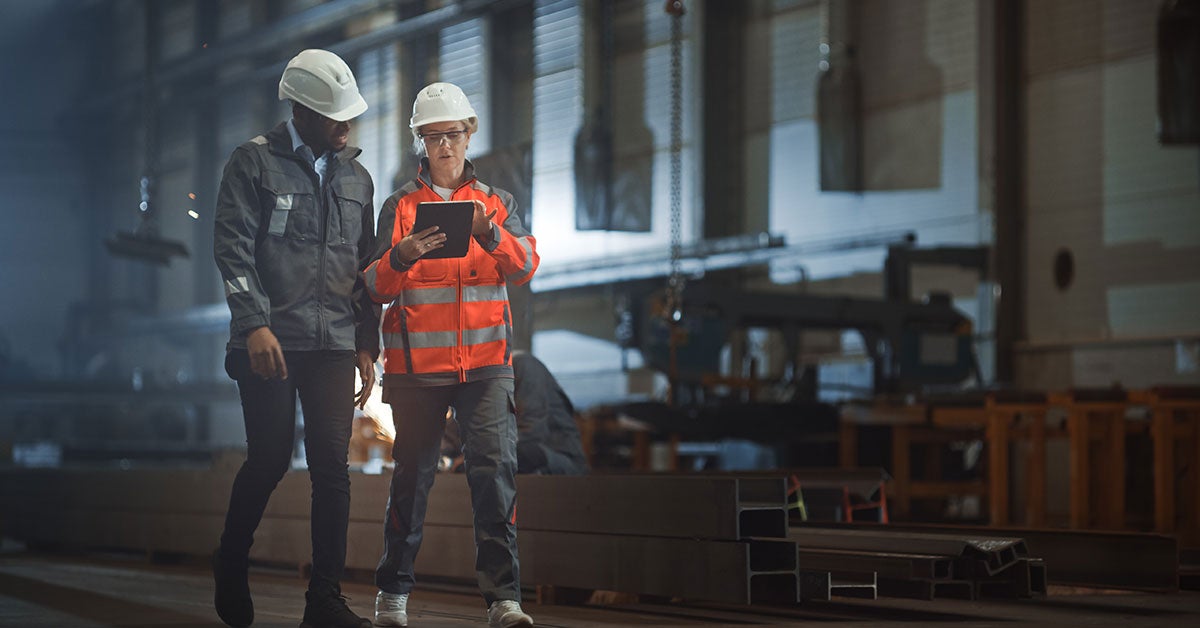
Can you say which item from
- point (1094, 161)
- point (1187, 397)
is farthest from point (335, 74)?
point (1094, 161)

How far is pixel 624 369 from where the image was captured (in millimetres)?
14688

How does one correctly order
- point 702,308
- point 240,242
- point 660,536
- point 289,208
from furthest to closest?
1. point 702,308
2. point 660,536
3. point 289,208
4. point 240,242

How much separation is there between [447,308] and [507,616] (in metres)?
0.85

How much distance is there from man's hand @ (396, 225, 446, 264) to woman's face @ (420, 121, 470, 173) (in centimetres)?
27

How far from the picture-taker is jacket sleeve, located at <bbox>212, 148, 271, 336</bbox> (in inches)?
152

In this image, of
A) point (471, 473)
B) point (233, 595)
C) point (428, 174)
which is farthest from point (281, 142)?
point (233, 595)

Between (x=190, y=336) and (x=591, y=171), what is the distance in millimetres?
Result: 10436

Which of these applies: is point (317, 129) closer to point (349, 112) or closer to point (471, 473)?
point (349, 112)

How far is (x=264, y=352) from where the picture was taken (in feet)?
12.5

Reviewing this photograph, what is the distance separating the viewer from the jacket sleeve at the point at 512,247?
4.11 meters

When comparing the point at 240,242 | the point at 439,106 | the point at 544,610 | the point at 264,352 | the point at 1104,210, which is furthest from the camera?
the point at 1104,210

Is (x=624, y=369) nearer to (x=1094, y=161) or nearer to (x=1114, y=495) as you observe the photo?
(x=1094, y=161)

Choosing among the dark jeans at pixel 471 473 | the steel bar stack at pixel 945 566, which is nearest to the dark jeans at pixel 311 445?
the dark jeans at pixel 471 473

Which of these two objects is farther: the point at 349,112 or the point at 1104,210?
the point at 1104,210
